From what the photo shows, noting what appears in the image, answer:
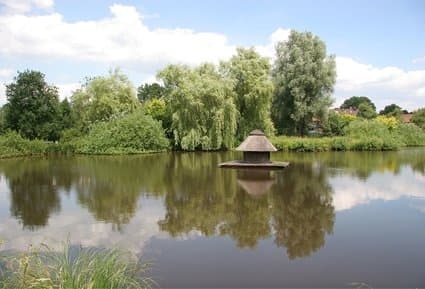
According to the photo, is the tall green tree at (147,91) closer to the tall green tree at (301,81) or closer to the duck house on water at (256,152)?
the tall green tree at (301,81)

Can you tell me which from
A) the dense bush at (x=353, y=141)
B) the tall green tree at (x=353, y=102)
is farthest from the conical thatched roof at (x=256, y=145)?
the tall green tree at (x=353, y=102)

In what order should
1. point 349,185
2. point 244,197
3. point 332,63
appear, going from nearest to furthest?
point 244,197 < point 349,185 < point 332,63

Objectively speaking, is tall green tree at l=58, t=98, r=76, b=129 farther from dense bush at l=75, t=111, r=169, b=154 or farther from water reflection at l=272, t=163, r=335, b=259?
water reflection at l=272, t=163, r=335, b=259

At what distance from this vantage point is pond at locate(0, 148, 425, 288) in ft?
A: 19.7

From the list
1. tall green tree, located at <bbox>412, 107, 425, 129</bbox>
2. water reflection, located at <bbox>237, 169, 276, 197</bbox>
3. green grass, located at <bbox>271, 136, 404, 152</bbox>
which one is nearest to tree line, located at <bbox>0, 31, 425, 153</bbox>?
green grass, located at <bbox>271, 136, 404, 152</bbox>

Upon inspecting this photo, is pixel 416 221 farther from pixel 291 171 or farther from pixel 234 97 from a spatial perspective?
pixel 234 97

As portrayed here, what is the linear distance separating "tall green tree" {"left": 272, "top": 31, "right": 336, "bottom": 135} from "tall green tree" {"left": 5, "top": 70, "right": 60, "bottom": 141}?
58.0 feet

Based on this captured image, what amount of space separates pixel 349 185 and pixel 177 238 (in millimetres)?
8001

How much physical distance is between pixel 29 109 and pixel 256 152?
22072mm

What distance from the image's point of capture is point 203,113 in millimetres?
28625

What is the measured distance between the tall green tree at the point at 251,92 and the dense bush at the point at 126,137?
18.8 ft

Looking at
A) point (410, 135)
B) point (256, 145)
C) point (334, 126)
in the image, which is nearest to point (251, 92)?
point (256, 145)

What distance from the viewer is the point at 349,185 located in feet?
45.8

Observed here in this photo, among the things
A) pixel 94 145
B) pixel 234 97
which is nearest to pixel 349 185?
pixel 234 97
